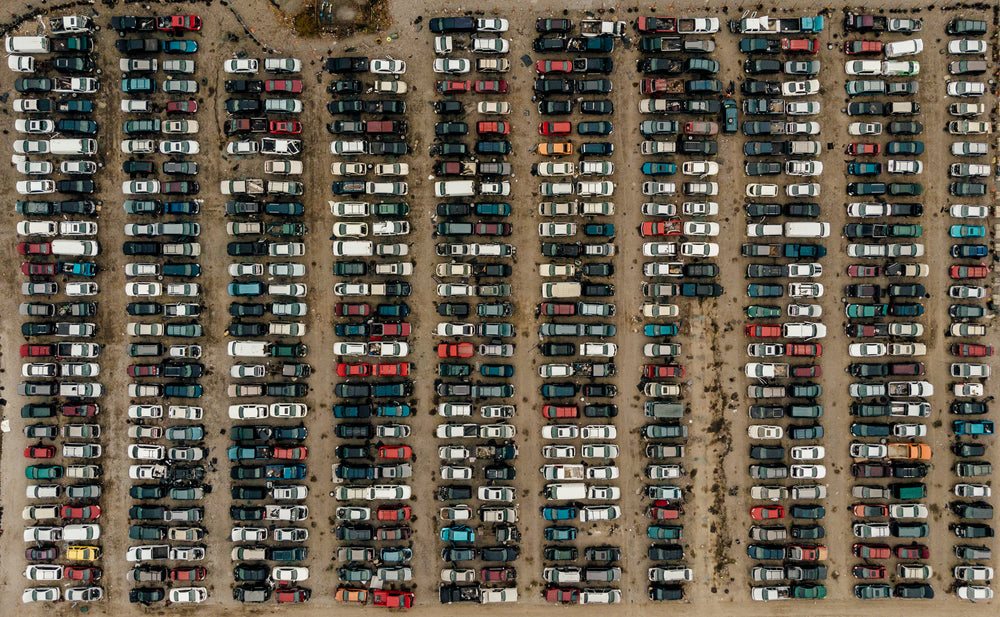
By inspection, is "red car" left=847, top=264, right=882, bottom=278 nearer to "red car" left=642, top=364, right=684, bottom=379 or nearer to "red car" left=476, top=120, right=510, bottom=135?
"red car" left=642, top=364, right=684, bottom=379

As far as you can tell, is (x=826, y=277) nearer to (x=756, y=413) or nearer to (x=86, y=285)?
(x=756, y=413)

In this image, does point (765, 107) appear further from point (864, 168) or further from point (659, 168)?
point (659, 168)

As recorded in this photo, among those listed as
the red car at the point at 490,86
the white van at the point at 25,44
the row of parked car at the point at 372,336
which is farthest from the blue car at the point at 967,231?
the white van at the point at 25,44

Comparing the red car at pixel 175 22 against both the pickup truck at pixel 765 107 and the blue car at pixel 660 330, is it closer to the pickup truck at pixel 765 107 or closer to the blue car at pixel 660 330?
the blue car at pixel 660 330

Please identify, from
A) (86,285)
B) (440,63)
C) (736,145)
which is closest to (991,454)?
(736,145)

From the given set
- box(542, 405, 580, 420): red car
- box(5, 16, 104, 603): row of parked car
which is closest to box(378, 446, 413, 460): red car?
box(542, 405, 580, 420): red car
